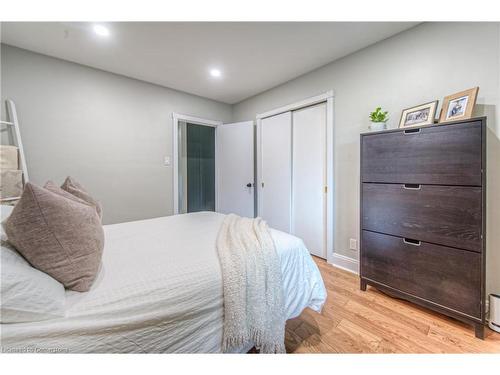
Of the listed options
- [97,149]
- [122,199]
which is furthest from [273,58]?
[122,199]

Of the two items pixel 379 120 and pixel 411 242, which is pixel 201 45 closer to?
pixel 379 120

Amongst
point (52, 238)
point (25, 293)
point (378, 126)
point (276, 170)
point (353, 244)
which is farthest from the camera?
point (276, 170)

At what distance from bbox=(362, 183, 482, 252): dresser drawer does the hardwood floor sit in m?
0.58

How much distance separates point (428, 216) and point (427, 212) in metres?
0.03

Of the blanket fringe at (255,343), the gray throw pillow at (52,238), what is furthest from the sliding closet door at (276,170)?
the gray throw pillow at (52,238)

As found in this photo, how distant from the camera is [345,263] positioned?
7.76 ft

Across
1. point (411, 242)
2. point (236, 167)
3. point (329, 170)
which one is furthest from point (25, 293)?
point (236, 167)

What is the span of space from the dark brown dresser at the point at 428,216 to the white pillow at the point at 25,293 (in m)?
2.03

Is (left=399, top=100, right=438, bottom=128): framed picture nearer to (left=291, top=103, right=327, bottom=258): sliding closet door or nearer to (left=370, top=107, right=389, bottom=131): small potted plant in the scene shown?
(left=370, top=107, right=389, bottom=131): small potted plant

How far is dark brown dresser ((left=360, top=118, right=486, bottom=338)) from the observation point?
4.29 feet

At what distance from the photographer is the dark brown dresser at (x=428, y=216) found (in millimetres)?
1309

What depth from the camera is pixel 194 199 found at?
13.9 feet

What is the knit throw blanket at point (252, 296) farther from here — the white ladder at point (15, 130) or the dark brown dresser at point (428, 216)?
the white ladder at point (15, 130)
